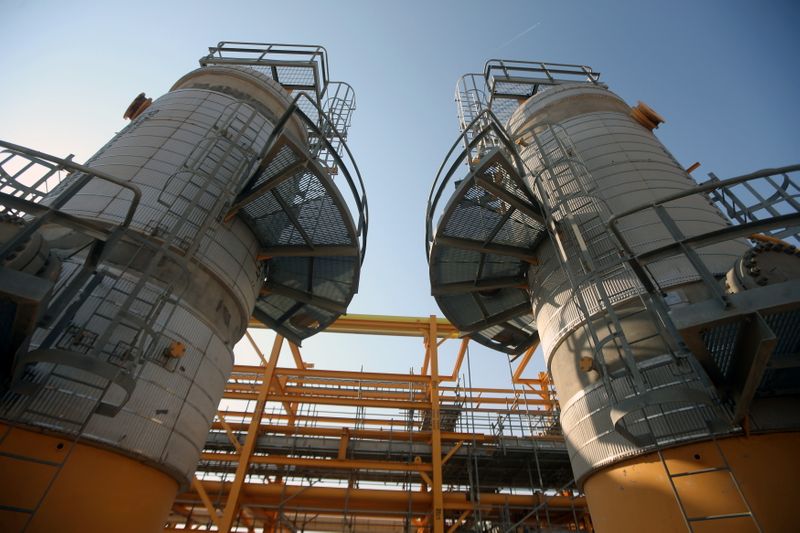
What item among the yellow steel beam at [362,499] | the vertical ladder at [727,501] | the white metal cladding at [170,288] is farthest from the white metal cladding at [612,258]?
the yellow steel beam at [362,499]

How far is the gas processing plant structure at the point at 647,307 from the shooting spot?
216 inches

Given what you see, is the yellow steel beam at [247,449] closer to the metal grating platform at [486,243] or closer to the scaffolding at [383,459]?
the scaffolding at [383,459]

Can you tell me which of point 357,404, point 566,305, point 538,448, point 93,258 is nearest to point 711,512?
point 566,305

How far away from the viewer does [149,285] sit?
757cm

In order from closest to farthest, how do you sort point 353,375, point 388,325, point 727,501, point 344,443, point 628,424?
point 727,501 < point 628,424 < point 344,443 < point 353,375 < point 388,325

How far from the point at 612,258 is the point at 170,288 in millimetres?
7982

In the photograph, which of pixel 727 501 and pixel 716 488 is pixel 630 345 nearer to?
pixel 716 488

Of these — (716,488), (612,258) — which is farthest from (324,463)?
(716,488)

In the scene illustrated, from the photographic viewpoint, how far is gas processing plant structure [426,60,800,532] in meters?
5.48

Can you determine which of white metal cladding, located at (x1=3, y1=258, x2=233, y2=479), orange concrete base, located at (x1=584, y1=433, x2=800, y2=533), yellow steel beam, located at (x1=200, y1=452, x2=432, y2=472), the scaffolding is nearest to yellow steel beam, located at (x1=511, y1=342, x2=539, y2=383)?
the scaffolding

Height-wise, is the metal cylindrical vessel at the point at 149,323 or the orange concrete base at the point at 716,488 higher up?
the metal cylindrical vessel at the point at 149,323

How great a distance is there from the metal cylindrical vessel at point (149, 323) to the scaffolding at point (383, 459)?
7.38m

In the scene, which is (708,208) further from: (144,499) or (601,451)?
(144,499)

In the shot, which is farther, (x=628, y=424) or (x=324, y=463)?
(x=324, y=463)
